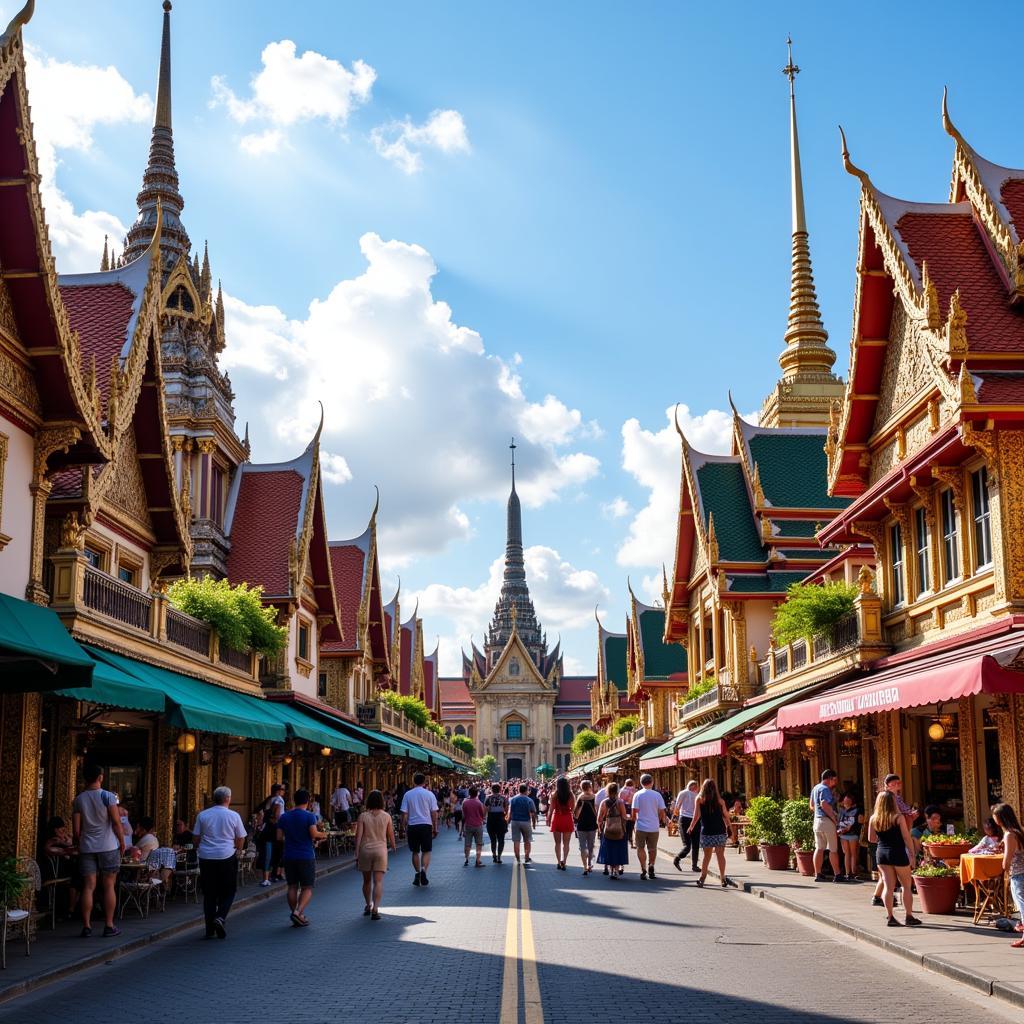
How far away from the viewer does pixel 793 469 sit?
37719mm

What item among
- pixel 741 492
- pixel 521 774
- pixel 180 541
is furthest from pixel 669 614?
pixel 521 774

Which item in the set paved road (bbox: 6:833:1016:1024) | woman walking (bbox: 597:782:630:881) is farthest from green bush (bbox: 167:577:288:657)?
paved road (bbox: 6:833:1016:1024)

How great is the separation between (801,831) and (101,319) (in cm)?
1383

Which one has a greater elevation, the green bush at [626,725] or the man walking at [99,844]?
the green bush at [626,725]

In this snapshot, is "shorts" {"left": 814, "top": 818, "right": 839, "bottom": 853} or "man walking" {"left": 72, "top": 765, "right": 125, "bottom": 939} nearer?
"man walking" {"left": 72, "top": 765, "right": 125, "bottom": 939}

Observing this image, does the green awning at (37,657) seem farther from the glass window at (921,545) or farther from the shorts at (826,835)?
the glass window at (921,545)

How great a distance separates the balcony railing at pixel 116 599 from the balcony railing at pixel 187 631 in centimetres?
150

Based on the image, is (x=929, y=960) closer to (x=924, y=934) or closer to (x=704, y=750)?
(x=924, y=934)

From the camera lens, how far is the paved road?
896 cm

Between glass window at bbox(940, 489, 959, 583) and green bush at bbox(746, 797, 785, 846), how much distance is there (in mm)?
6161

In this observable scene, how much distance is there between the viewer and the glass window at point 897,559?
20.6 m

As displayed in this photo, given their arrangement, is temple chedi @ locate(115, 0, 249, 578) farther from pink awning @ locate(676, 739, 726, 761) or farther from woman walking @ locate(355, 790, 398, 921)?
woman walking @ locate(355, 790, 398, 921)

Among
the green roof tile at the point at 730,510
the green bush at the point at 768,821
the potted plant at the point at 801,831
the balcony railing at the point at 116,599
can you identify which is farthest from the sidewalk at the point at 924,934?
the green roof tile at the point at 730,510

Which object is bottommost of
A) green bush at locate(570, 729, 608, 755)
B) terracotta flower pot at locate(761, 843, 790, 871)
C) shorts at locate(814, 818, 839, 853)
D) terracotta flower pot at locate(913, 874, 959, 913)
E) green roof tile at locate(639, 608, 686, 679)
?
terracotta flower pot at locate(761, 843, 790, 871)
